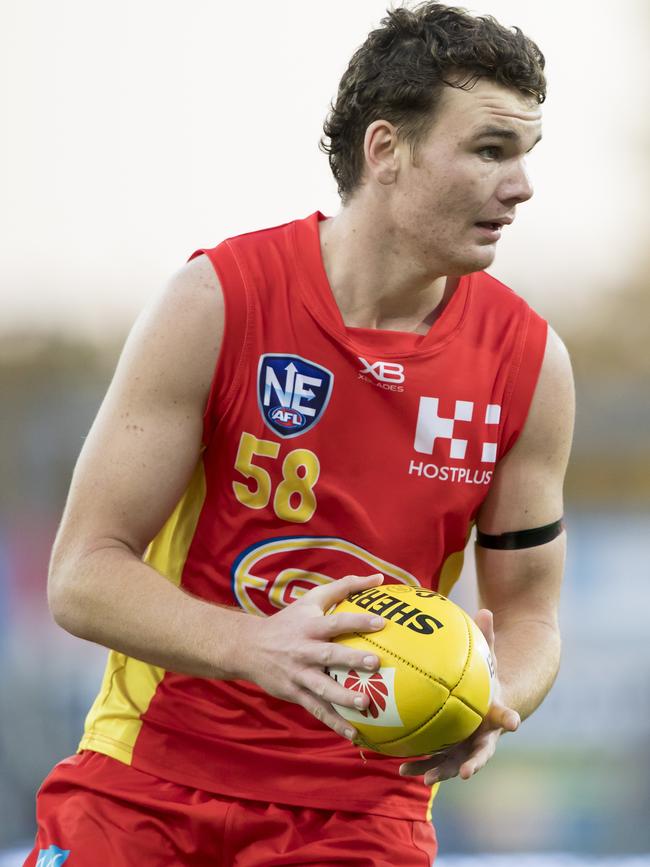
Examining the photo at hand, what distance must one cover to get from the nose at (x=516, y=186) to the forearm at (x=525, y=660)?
84 cm

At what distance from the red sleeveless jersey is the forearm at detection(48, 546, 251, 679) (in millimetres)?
252

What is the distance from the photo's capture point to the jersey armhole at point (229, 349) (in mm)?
2223

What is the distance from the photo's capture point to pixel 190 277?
226 centimetres

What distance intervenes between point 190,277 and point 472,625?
0.85 meters

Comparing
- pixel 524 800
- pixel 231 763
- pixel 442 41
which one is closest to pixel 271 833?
pixel 231 763

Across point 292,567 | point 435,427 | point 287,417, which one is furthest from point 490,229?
point 292,567

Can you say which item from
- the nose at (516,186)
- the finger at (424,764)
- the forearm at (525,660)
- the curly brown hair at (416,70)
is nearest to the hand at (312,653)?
the finger at (424,764)

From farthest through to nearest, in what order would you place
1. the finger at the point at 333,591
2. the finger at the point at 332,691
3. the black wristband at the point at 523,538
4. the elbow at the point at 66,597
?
the black wristband at the point at 523,538
the elbow at the point at 66,597
the finger at the point at 333,591
the finger at the point at 332,691

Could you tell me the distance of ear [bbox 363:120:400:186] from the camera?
7.66 feet

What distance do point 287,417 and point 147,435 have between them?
277 mm

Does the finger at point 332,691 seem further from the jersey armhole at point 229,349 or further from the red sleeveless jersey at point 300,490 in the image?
the jersey armhole at point 229,349

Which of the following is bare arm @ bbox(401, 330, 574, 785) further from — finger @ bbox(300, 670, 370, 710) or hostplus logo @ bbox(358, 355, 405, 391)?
finger @ bbox(300, 670, 370, 710)

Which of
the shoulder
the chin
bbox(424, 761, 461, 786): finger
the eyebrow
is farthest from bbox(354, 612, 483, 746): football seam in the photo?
the eyebrow

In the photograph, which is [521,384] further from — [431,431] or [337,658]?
[337,658]
